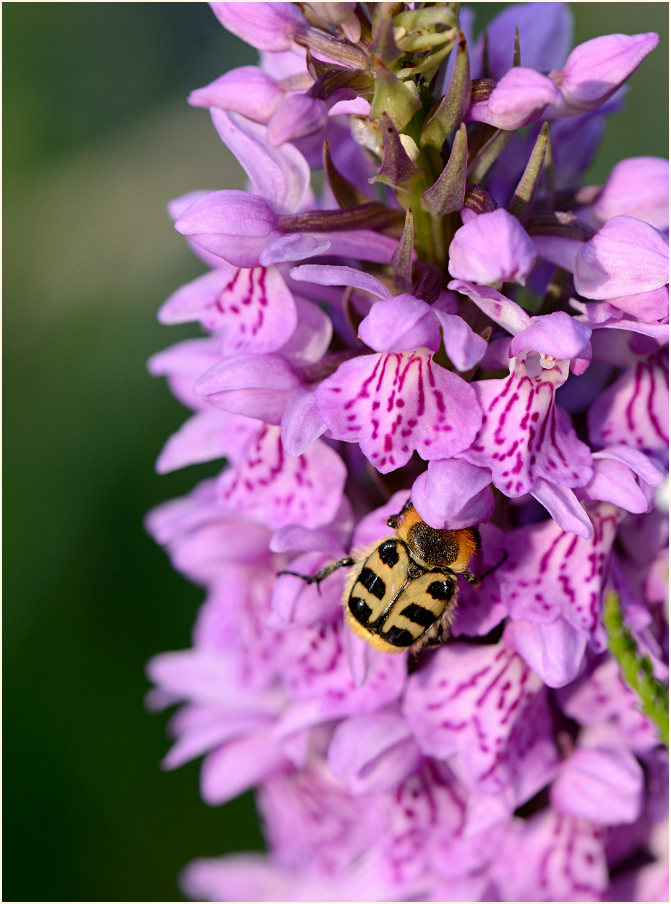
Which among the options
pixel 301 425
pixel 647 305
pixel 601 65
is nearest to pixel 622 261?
pixel 647 305

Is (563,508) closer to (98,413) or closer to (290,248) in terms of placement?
(290,248)

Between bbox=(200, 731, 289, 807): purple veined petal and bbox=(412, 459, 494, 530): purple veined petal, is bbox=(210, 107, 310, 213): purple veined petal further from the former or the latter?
bbox=(200, 731, 289, 807): purple veined petal

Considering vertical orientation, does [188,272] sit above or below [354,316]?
below

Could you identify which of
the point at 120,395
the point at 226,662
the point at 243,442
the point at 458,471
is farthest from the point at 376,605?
the point at 120,395

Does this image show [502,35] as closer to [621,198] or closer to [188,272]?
[621,198]

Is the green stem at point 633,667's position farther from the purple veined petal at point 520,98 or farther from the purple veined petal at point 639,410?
the purple veined petal at point 520,98

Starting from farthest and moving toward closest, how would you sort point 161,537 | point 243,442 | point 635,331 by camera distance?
point 161,537 < point 243,442 < point 635,331

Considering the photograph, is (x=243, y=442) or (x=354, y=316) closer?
(x=354, y=316)
